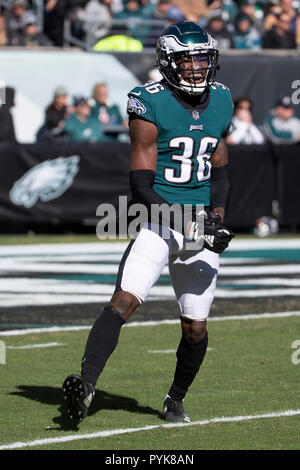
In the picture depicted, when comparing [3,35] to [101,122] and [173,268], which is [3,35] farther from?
[173,268]

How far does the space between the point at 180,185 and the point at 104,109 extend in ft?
39.8

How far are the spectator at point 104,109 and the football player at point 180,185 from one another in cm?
1156

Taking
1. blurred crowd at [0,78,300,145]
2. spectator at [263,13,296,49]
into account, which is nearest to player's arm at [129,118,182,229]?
blurred crowd at [0,78,300,145]

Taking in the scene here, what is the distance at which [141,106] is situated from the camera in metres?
5.99

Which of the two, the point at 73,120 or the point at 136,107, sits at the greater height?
the point at 136,107

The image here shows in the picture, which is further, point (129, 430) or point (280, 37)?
point (280, 37)

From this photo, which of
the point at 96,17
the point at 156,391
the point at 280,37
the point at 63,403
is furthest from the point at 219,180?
the point at 280,37

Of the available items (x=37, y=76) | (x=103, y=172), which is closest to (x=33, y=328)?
(x=103, y=172)

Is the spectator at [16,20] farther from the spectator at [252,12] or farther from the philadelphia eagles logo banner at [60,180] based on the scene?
the spectator at [252,12]

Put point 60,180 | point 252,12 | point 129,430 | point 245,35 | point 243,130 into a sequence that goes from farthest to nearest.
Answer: point 252,12
point 245,35
point 243,130
point 60,180
point 129,430

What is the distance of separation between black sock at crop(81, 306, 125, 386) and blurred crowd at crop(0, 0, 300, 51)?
45.6ft

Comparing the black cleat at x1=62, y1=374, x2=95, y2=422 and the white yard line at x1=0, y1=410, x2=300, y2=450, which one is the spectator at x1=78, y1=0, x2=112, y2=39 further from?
the black cleat at x1=62, y1=374, x2=95, y2=422

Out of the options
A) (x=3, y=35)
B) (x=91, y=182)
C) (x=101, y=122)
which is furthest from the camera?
(x=3, y=35)

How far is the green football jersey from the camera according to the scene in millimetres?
6062
